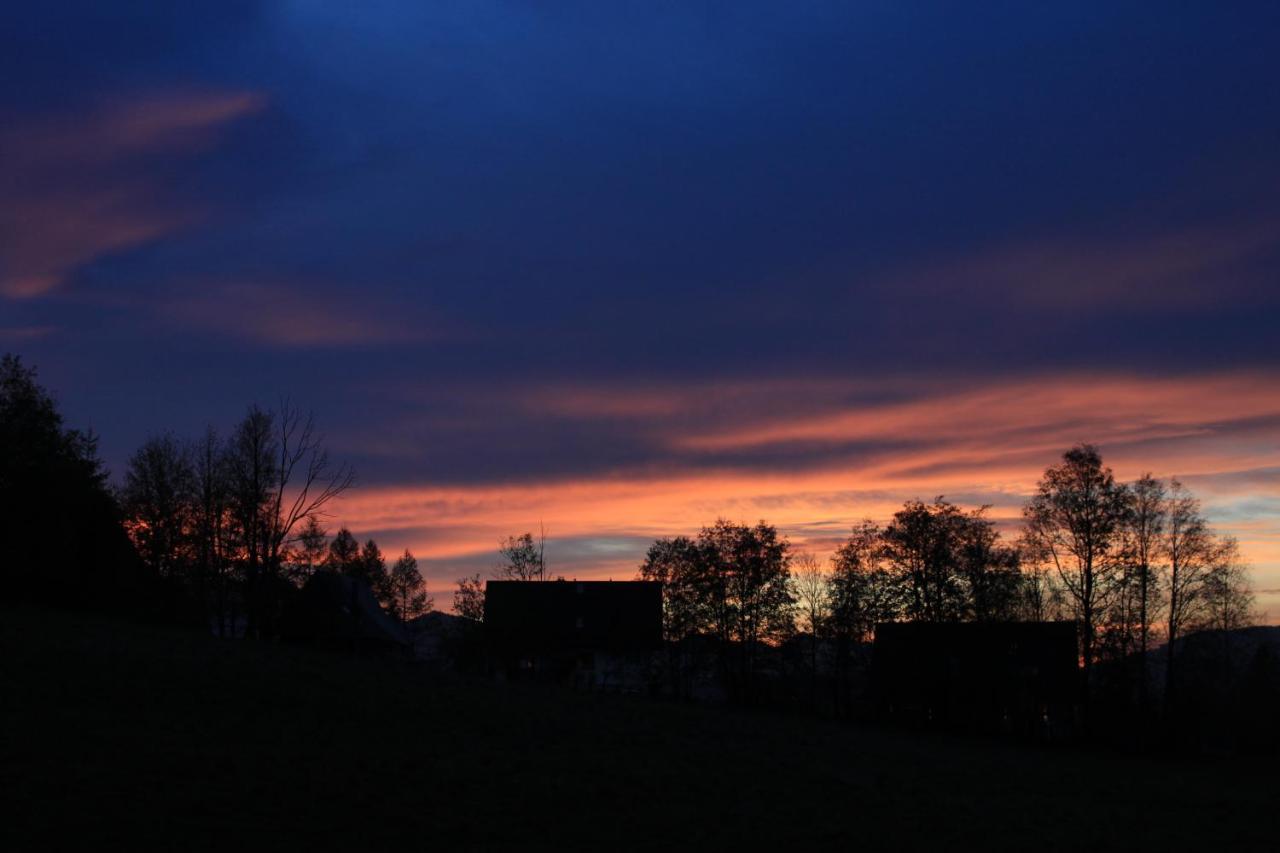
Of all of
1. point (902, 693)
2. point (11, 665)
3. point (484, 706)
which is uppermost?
point (11, 665)

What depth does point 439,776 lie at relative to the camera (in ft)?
85.9

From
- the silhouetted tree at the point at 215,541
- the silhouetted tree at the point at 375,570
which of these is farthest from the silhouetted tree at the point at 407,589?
the silhouetted tree at the point at 215,541

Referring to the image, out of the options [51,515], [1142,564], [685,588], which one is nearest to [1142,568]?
[1142,564]

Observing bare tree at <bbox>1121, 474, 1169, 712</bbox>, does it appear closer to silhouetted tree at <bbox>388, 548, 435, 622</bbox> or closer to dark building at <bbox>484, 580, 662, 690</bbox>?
dark building at <bbox>484, 580, 662, 690</bbox>

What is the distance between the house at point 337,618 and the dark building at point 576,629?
8658 mm

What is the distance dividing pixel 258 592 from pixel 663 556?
29.7 meters

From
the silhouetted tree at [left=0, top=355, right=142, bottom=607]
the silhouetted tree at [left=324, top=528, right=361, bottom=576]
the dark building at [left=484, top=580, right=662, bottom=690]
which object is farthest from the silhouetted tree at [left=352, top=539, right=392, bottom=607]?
the silhouetted tree at [left=0, top=355, right=142, bottom=607]

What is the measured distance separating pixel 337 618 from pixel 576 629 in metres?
23.0

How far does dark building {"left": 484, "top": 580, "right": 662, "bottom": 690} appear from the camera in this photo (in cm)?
8106

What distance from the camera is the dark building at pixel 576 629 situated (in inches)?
3191

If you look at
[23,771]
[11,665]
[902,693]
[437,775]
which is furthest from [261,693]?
[902,693]

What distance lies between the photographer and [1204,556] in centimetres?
6562

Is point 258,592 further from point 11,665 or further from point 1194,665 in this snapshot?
point 1194,665

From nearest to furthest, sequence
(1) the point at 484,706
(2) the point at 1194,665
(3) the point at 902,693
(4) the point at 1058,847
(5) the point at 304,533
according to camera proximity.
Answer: (4) the point at 1058,847
(1) the point at 484,706
(2) the point at 1194,665
(3) the point at 902,693
(5) the point at 304,533
